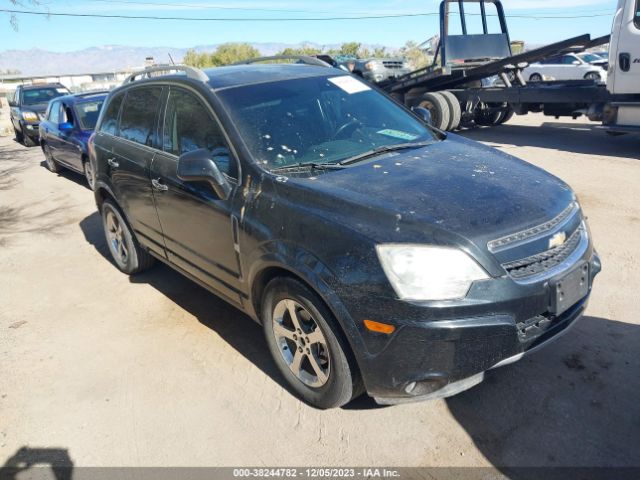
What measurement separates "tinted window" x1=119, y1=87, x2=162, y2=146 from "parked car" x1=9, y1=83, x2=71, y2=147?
39.5 feet

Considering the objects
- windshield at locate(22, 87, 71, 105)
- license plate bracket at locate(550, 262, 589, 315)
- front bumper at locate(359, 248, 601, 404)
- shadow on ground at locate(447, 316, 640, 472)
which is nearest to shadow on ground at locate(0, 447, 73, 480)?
front bumper at locate(359, 248, 601, 404)

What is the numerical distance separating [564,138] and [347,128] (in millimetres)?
8839

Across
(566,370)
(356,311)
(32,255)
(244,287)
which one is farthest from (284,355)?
(32,255)

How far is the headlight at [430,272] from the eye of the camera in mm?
2312

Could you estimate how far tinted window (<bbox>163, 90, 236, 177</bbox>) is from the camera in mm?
3260

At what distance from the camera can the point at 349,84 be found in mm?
3973

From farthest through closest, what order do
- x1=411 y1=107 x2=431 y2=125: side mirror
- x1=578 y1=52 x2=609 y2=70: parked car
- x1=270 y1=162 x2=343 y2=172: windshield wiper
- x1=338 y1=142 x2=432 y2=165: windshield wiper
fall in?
x1=578 y1=52 x2=609 y2=70: parked car, x1=411 y1=107 x2=431 y2=125: side mirror, x1=338 y1=142 x2=432 y2=165: windshield wiper, x1=270 y1=162 x2=343 y2=172: windshield wiper

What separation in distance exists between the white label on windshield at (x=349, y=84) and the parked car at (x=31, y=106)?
44.4 ft

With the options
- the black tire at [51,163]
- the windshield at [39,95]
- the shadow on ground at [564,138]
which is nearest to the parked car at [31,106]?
the windshield at [39,95]

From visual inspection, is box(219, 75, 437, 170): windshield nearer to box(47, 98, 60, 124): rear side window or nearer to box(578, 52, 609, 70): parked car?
box(47, 98, 60, 124): rear side window

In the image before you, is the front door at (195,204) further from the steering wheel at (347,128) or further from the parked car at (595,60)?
the parked car at (595,60)

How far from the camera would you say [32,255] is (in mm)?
6074

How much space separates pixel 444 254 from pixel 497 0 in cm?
1098

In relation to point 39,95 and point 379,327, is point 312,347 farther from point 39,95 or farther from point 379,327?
point 39,95
